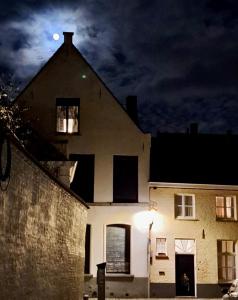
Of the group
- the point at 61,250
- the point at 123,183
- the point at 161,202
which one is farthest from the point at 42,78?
the point at 61,250

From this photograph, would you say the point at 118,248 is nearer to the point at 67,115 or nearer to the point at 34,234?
the point at 67,115

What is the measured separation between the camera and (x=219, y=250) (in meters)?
25.0

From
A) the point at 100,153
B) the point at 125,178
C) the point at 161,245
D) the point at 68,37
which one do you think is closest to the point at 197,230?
the point at 161,245

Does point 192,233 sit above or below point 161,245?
above

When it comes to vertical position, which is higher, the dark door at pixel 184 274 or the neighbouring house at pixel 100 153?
the neighbouring house at pixel 100 153

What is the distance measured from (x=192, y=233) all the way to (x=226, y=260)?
2.18m

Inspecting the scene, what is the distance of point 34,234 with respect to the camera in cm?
978

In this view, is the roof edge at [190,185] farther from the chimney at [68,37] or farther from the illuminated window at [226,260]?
the chimney at [68,37]

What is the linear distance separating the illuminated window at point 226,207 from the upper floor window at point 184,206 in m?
1.27

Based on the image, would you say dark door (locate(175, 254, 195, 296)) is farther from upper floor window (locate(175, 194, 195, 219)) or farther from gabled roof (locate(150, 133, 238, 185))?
gabled roof (locate(150, 133, 238, 185))

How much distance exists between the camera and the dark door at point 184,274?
24.5 metres

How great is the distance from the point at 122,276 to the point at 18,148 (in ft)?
52.6

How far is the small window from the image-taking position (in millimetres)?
24078

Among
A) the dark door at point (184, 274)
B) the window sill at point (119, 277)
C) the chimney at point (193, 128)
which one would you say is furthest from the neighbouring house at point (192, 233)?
the chimney at point (193, 128)
